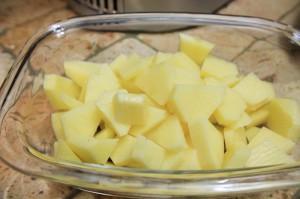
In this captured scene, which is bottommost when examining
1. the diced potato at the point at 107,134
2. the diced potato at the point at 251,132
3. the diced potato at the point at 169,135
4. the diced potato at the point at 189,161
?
the diced potato at the point at 251,132

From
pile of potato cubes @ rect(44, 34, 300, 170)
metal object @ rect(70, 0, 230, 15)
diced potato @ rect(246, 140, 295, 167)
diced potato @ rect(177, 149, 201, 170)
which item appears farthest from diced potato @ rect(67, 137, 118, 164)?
metal object @ rect(70, 0, 230, 15)

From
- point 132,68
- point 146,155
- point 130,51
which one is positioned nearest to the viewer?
point 146,155

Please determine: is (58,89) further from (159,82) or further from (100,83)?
(159,82)

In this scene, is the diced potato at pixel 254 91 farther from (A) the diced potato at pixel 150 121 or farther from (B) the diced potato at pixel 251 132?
(A) the diced potato at pixel 150 121

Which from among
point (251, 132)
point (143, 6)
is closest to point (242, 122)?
point (251, 132)

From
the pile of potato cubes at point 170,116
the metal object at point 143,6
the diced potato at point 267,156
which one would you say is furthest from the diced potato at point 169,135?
the metal object at point 143,6
